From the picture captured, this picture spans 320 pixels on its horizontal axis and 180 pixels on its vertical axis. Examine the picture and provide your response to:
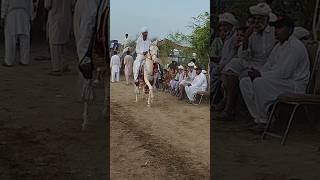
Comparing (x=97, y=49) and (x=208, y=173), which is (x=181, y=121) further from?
(x=208, y=173)

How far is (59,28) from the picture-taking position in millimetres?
5863

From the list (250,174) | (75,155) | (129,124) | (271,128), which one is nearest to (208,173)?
(250,174)

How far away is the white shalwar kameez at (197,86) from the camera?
6773 millimetres

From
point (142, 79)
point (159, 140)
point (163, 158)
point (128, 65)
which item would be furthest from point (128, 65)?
point (163, 158)

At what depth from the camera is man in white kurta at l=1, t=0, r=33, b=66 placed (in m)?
6.28

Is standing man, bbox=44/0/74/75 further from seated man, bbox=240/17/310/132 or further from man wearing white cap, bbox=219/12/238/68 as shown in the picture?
seated man, bbox=240/17/310/132

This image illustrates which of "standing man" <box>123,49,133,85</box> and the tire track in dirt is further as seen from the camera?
"standing man" <box>123,49,133,85</box>

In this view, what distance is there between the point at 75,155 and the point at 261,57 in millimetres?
2287

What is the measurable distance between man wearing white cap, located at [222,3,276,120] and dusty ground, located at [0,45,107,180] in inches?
50.4

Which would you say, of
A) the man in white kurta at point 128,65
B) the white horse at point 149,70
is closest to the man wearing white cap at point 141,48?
the white horse at point 149,70

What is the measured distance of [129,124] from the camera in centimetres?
523

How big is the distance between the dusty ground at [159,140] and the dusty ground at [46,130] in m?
0.17

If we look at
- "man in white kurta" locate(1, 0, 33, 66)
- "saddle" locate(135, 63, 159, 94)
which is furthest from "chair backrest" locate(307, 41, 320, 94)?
"man in white kurta" locate(1, 0, 33, 66)

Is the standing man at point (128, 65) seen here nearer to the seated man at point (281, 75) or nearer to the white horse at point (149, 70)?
the white horse at point (149, 70)
